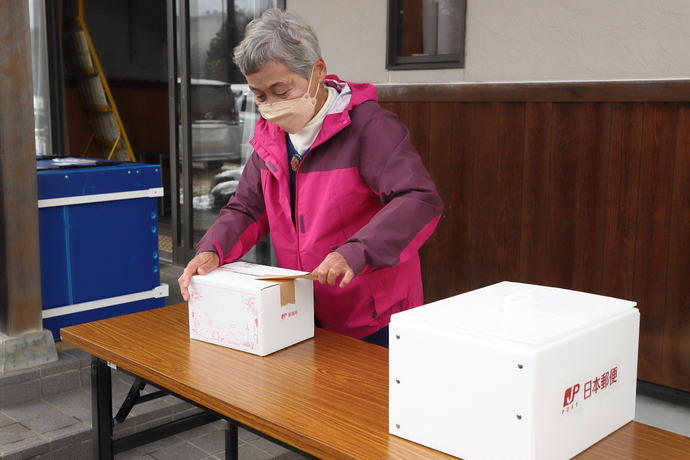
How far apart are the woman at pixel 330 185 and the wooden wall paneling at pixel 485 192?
1.69 meters

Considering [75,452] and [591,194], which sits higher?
[591,194]

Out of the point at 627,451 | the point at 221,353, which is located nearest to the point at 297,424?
the point at 221,353

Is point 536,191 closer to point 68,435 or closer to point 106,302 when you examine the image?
point 106,302

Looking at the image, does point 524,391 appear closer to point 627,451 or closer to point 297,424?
point 627,451

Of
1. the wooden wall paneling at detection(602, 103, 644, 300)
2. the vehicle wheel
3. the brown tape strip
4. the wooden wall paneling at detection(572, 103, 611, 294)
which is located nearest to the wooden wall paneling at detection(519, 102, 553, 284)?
the wooden wall paneling at detection(572, 103, 611, 294)

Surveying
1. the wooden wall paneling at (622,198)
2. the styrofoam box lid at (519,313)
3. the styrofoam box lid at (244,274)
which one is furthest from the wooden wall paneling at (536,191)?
the styrofoam box lid at (519,313)

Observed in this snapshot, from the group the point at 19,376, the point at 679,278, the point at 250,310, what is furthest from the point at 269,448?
the point at 679,278

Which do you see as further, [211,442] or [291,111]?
[211,442]

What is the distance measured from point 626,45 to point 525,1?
557 millimetres

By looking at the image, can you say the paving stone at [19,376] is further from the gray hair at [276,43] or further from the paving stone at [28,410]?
the gray hair at [276,43]

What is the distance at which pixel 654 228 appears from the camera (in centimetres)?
313

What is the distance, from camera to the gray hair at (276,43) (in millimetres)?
1806

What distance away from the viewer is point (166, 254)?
599 cm

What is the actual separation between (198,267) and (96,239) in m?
1.74
